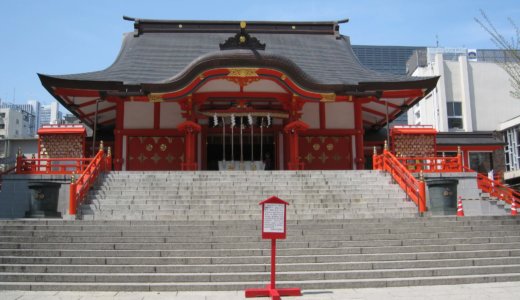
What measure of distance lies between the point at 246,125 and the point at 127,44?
8762 mm

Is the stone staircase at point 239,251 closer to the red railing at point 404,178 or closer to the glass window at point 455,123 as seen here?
the red railing at point 404,178

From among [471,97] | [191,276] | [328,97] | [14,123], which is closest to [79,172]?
[191,276]

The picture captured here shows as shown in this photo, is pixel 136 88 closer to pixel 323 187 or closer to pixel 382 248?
pixel 323 187

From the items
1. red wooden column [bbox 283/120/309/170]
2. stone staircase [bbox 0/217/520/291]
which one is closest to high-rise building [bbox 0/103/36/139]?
red wooden column [bbox 283/120/309/170]

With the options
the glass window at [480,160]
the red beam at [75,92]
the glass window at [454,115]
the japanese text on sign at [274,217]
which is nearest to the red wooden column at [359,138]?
the glass window at [480,160]

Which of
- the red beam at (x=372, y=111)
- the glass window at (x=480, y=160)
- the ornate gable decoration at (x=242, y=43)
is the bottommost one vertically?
the glass window at (x=480, y=160)

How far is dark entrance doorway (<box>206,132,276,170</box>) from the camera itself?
20312 mm

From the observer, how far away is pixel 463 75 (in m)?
44.2

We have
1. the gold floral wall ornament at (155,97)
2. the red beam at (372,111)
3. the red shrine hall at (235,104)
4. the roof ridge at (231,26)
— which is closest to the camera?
the red shrine hall at (235,104)

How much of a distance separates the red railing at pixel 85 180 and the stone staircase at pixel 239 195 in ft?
0.90

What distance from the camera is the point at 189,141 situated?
58.8 feet

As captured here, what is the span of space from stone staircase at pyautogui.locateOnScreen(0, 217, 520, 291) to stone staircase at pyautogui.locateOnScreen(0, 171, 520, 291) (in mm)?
19

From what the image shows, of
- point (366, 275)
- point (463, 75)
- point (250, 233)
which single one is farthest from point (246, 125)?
point (463, 75)

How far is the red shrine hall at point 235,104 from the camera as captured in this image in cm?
1714
